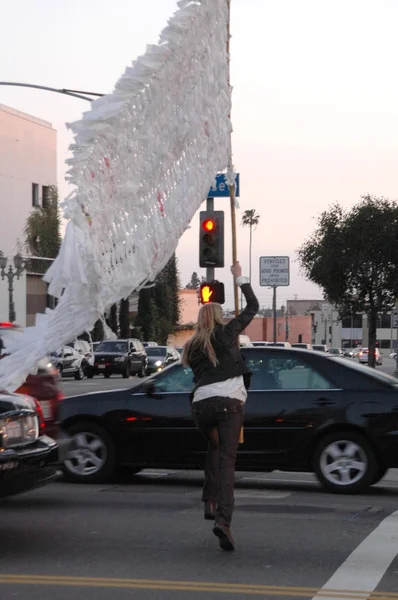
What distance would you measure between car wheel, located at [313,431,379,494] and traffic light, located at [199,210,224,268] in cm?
697

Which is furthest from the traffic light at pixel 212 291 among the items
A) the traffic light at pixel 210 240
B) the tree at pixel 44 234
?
Result: the tree at pixel 44 234

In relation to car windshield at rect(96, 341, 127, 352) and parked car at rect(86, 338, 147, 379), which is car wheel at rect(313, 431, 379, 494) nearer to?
parked car at rect(86, 338, 147, 379)

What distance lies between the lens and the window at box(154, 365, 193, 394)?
12.4 m

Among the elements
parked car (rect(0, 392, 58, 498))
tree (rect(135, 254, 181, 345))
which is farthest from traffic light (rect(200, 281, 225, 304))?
tree (rect(135, 254, 181, 345))

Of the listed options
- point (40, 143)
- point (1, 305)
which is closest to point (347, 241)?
point (1, 305)

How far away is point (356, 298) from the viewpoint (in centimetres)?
4922

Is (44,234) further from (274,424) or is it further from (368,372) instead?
(274,424)

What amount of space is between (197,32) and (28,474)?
11.6 feet

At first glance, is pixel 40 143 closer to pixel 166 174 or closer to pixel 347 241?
pixel 347 241

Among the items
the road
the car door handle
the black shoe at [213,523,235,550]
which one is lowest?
the road

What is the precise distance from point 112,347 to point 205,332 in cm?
4445

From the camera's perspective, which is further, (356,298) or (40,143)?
(40,143)

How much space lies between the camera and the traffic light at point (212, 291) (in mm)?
17875

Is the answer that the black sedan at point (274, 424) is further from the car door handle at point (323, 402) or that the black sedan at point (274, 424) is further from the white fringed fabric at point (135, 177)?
the white fringed fabric at point (135, 177)
